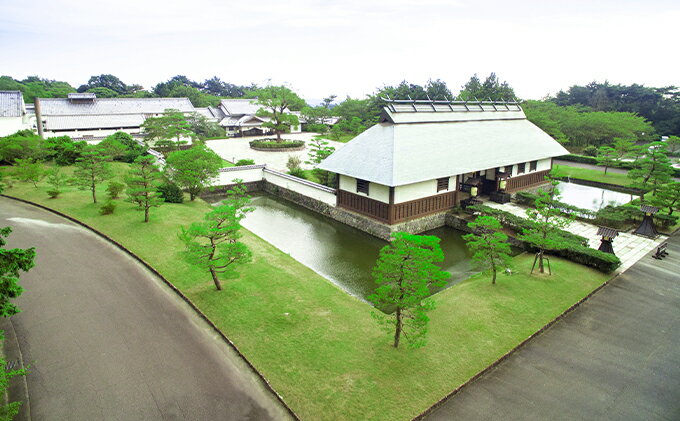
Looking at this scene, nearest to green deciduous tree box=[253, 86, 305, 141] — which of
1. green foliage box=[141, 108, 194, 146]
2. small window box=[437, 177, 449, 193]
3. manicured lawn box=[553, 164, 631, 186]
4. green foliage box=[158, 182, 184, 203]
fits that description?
green foliage box=[141, 108, 194, 146]

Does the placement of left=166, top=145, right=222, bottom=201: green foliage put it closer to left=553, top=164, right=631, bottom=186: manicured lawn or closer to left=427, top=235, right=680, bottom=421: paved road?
left=427, top=235, right=680, bottom=421: paved road

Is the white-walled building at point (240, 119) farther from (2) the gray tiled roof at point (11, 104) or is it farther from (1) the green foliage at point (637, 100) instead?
(1) the green foliage at point (637, 100)

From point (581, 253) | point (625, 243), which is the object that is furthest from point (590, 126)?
point (581, 253)

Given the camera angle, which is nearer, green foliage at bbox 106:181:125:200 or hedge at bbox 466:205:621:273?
hedge at bbox 466:205:621:273

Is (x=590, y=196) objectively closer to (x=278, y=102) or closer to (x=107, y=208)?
(x=107, y=208)

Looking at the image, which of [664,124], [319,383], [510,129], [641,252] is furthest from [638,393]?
[664,124]

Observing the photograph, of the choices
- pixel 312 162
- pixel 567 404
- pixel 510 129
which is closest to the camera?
pixel 567 404

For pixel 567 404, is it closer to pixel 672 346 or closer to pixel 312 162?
pixel 672 346
